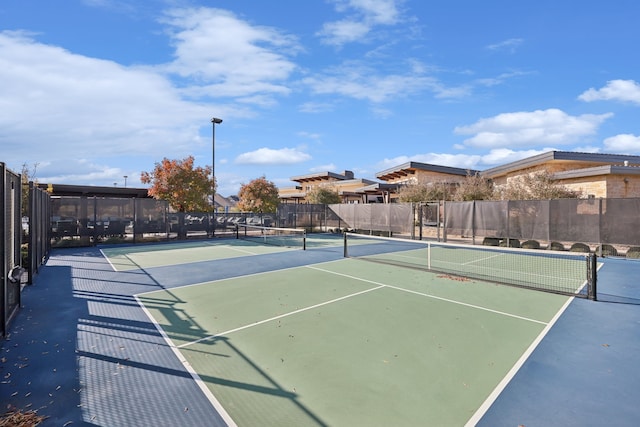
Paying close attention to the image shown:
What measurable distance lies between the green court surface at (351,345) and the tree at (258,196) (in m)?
24.9

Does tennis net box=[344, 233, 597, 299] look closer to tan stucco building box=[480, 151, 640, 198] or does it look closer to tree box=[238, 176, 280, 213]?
tan stucco building box=[480, 151, 640, 198]

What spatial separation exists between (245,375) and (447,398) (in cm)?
253

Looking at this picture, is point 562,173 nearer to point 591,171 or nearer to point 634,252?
point 591,171

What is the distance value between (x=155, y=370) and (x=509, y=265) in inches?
513

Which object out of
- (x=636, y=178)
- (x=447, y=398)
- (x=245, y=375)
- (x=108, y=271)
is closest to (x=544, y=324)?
(x=447, y=398)

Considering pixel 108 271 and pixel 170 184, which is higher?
pixel 170 184

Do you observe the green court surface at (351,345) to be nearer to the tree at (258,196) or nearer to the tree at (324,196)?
the tree at (258,196)

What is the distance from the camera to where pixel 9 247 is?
6.74 meters

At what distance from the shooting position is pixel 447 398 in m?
4.04

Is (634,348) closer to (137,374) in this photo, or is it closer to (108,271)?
(137,374)

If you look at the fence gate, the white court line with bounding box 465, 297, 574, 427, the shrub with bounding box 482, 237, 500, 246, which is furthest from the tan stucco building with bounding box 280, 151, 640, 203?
the fence gate

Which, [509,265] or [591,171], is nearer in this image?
[509,265]

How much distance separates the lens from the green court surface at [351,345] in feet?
12.8

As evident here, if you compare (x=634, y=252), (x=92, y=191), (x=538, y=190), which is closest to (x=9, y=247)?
(x=634, y=252)
